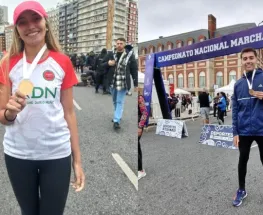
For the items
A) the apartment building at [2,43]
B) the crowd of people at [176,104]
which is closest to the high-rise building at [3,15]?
the apartment building at [2,43]

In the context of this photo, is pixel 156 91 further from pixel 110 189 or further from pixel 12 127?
pixel 12 127

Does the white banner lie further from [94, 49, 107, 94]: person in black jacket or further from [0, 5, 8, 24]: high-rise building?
[0, 5, 8, 24]: high-rise building

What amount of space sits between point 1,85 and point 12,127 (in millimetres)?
109

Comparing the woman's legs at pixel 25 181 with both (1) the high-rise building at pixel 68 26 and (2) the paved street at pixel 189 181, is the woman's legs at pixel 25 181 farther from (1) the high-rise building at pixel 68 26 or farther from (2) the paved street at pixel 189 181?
(2) the paved street at pixel 189 181

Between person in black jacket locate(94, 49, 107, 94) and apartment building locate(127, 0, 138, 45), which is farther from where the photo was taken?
person in black jacket locate(94, 49, 107, 94)

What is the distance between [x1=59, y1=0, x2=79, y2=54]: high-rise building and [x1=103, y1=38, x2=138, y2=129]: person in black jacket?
Result: 17 centimetres

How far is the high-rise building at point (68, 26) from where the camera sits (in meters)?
1.14

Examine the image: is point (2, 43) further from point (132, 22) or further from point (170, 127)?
point (170, 127)

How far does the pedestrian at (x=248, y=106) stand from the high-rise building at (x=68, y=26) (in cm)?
76

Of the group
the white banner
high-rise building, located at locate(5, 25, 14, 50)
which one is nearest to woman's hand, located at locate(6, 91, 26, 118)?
high-rise building, located at locate(5, 25, 14, 50)

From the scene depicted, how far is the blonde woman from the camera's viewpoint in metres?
0.71

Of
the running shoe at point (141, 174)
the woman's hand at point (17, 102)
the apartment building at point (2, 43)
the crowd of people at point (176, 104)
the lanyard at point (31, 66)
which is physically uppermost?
the apartment building at point (2, 43)

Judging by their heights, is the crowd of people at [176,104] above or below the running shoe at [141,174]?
above

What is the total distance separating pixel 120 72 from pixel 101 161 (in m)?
0.49
